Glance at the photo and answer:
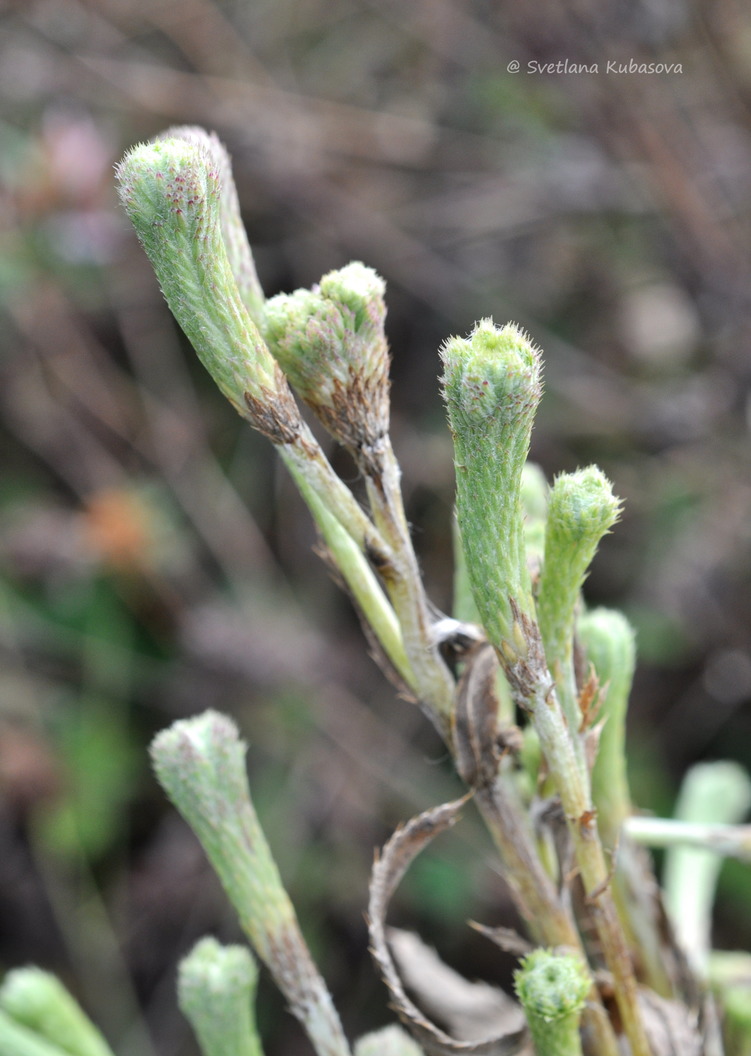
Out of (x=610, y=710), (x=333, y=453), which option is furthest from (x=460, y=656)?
(x=333, y=453)

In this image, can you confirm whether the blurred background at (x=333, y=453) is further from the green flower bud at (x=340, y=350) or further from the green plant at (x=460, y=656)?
the green flower bud at (x=340, y=350)

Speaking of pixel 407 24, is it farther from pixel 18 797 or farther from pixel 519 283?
pixel 18 797

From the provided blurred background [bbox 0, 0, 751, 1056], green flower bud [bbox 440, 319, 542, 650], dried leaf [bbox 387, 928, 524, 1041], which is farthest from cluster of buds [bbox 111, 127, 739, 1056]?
blurred background [bbox 0, 0, 751, 1056]

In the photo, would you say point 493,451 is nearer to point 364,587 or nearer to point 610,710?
point 364,587

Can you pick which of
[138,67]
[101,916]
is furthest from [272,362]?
[138,67]

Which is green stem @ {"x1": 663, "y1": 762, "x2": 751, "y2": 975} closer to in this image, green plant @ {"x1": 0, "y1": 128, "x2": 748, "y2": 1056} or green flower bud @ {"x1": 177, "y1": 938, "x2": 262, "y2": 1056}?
green plant @ {"x1": 0, "y1": 128, "x2": 748, "y2": 1056}

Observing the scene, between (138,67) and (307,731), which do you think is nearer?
(307,731)

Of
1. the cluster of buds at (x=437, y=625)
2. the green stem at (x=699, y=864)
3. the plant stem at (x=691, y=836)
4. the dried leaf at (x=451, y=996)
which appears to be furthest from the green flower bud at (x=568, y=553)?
the dried leaf at (x=451, y=996)
